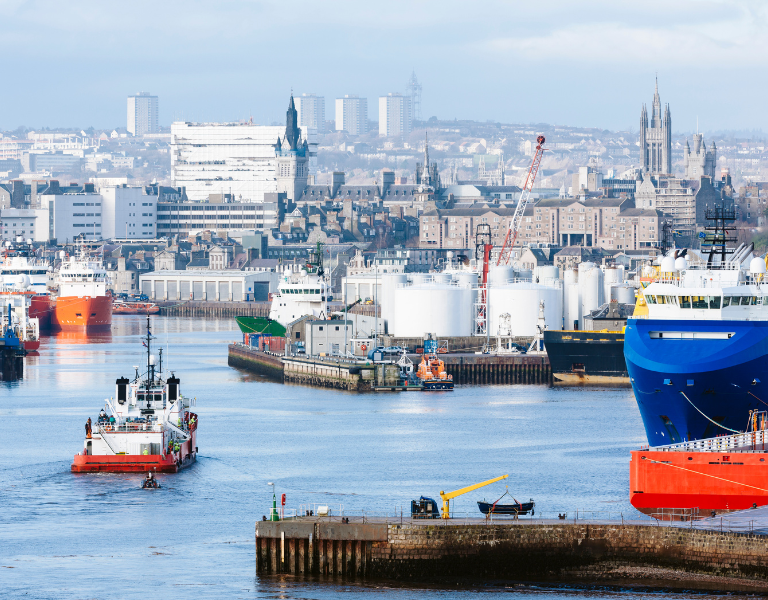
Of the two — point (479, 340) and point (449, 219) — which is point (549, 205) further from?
point (479, 340)

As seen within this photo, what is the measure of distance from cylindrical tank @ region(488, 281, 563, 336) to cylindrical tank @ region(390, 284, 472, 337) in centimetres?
130

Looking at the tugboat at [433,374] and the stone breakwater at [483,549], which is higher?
the tugboat at [433,374]

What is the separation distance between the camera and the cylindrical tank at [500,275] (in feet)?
295

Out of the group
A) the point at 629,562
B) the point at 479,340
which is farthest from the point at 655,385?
the point at 479,340

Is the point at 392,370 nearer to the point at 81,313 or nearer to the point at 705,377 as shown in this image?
the point at 705,377

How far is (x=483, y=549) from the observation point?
99.2ft

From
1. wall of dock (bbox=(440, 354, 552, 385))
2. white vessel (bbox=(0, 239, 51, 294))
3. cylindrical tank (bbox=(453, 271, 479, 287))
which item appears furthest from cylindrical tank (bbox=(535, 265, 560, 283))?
white vessel (bbox=(0, 239, 51, 294))

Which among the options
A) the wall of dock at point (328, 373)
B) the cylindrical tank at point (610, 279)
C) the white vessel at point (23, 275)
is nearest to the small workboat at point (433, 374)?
the wall of dock at point (328, 373)

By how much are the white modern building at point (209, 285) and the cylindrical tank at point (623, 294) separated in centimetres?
6513

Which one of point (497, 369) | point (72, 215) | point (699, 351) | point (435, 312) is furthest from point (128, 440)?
point (72, 215)

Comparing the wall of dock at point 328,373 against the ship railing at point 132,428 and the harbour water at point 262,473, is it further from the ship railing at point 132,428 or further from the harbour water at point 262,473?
the ship railing at point 132,428

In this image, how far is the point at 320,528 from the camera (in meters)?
30.4

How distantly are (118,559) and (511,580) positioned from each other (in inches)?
321

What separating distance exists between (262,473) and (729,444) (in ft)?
44.2
